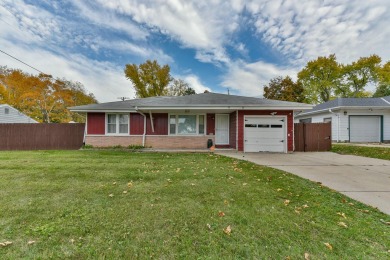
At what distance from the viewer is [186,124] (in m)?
11.9

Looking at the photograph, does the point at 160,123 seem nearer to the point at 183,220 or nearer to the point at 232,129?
the point at 232,129

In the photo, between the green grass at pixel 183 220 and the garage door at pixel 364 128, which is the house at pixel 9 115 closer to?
the green grass at pixel 183 220

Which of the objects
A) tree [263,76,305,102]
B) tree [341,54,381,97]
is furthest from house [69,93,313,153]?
tree [341,54,381,97]

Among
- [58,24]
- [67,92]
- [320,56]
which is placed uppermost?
[320,56]

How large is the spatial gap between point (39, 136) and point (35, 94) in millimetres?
13257

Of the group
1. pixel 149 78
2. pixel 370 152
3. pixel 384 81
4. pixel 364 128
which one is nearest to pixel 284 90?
pixel 364 128

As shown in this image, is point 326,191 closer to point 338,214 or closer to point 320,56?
point 338,214

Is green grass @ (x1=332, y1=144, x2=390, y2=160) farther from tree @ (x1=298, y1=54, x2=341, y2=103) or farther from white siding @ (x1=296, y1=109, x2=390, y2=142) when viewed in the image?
tree @ (x1=298, y1=54, x2=341, y2=103)

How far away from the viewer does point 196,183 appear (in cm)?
448

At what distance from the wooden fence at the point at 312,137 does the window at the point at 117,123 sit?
10.3 metres

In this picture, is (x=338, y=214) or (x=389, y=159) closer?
(x=338, y=214)

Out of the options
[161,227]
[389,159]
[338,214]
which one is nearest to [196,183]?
[161,227]

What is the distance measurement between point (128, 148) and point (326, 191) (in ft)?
32.7

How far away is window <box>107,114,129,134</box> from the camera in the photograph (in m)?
11.8
